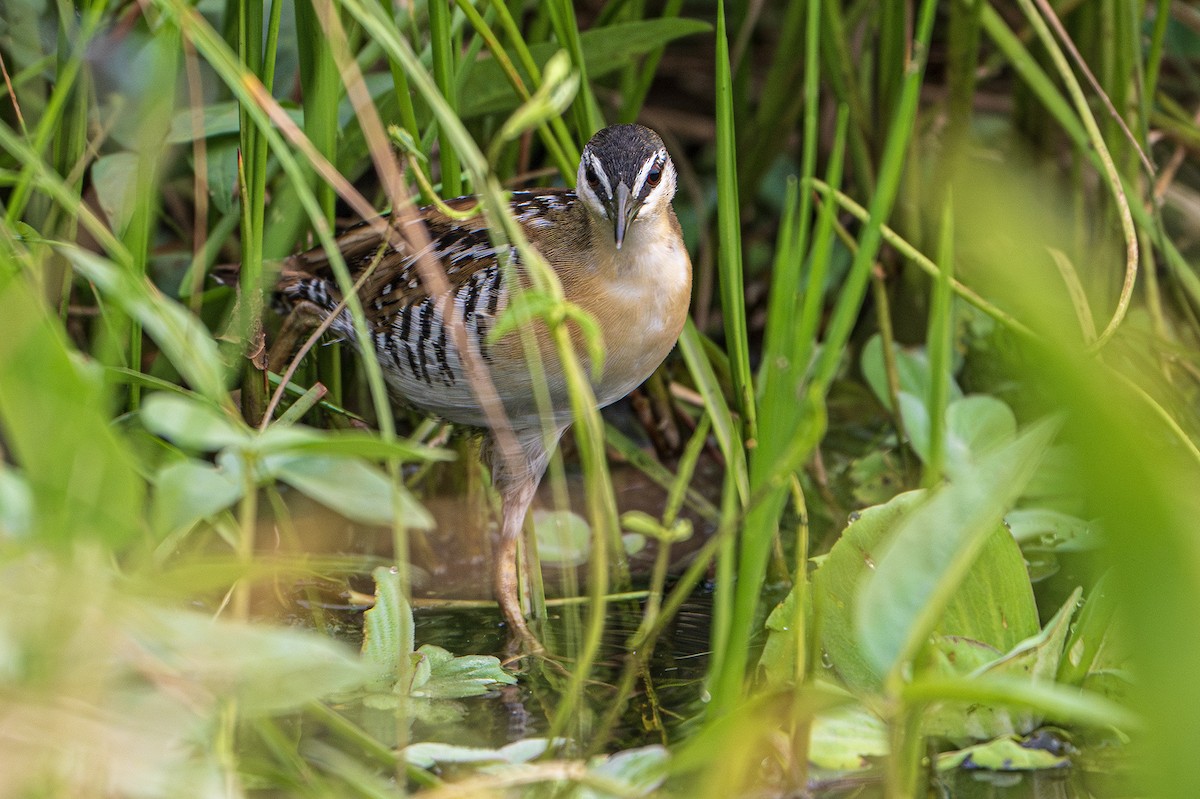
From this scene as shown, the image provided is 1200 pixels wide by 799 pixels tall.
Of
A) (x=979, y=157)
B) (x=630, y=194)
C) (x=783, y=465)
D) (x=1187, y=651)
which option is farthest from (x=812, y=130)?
(x=979, y=157)

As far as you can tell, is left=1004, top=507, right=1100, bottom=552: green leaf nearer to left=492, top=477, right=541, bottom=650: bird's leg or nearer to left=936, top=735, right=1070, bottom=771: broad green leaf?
left=936, top=735, right=1070, bottom=771: broad green leaf

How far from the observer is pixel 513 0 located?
8.18 feet

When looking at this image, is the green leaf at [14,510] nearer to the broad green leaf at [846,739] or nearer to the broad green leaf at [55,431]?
the broad green leaf at [55,431]

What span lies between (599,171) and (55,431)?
116cm

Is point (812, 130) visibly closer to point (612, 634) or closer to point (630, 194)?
point (630, 194)

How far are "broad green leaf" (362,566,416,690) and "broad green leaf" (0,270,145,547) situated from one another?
23.5 inches

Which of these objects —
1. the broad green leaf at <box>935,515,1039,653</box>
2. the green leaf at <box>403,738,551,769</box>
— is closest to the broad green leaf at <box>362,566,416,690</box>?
the green leaf at <box>403,738,551,769</box>

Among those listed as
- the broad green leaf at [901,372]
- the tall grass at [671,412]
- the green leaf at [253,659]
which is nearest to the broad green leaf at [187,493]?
the tall grass at [671,412]

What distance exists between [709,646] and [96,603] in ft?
4.38

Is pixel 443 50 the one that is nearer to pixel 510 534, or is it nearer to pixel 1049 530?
pixel 510 534

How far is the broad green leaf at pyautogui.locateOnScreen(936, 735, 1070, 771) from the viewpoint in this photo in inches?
70.6

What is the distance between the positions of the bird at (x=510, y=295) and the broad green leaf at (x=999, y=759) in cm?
83

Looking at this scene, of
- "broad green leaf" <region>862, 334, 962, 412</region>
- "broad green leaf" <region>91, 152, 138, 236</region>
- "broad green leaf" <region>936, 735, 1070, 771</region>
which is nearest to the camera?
"broad green leaf" <region>936, 735, 1070, 771</region>

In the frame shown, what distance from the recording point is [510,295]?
225cm
